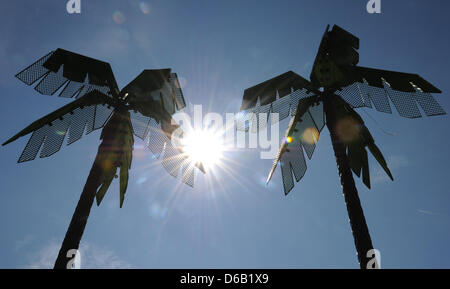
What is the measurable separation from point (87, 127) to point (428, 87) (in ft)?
27.8

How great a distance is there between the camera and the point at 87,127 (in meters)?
7.57

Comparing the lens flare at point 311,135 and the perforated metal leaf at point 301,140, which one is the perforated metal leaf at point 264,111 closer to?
the perforated metal leaf at point 301,140

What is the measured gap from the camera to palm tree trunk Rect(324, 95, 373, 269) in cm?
536

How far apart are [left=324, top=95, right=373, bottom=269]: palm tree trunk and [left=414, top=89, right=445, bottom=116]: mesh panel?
7.27ft

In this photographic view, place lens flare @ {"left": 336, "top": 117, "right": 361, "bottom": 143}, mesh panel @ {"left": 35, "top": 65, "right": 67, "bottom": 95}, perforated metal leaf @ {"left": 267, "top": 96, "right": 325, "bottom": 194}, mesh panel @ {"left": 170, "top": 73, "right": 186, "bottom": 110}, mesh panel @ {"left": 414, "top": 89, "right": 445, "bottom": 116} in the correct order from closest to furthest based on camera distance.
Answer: lens flare @ {"left": 336, "top": 117, "right": 361, "bottom": 143} → mesh panel @ {"left": 414, "top": 89, "right": 445, "bottom": 116} → mesh panel @ {"left": 35, "top": 65, "right": 67, "bottom": 95} → perforated metal leaf @ {"left": 267, "top": 96, "right": 325, "bottom": 194} → mesh panel @ {"left": 170, "top": 73, "right": 186, "bottom": 110}

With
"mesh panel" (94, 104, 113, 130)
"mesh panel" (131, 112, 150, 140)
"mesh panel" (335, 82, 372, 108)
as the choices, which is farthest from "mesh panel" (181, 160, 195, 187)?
"mesh panel" (335, 82, 372, 108)

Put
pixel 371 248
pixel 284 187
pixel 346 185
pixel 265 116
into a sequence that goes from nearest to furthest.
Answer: pixel 371 248 < pixel 346 185 < pixel 284 187 < pixel 265 116

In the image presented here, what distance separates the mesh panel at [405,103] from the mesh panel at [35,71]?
28.5 ft

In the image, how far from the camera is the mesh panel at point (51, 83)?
7.43m

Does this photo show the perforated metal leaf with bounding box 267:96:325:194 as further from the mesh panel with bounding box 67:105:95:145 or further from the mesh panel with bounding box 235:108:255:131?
the mesh panel with bounding box 67:105:95:145

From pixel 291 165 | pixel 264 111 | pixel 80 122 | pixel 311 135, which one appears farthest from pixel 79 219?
pixel 311 135

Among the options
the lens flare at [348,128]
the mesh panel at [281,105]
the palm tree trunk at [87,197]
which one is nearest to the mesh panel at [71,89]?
the palm tree trunk at [87,197]
